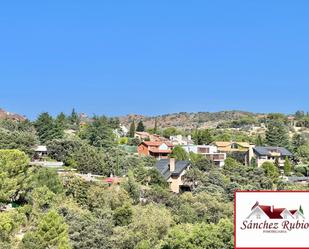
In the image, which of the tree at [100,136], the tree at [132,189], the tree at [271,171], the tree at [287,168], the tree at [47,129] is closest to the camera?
the tree at [132,189]

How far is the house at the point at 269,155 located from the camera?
92.8m

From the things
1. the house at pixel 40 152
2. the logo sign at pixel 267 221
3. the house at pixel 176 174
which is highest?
the house at pixel 40 152

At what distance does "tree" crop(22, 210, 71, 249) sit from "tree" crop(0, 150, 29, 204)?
12.2 metres

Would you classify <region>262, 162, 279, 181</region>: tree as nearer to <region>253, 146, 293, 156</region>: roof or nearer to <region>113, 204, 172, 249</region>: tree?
<region>253, 146, 293, 156</region>: roof

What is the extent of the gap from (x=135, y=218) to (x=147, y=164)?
32483 millimetres

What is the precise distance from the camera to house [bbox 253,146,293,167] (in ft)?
305

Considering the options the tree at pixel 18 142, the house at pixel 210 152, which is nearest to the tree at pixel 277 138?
the house at pixel 210 152

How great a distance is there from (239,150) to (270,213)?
76.1m

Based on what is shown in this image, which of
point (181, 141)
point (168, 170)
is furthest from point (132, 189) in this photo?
point (181, 141)

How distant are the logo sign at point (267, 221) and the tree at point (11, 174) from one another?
2819 centimetres

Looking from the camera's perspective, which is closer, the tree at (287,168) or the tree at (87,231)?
the tree at (87,231)

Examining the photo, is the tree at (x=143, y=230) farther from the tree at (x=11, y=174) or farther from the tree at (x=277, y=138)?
the tree at (x=277, y=138)

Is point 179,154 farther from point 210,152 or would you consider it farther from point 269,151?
point 269,151

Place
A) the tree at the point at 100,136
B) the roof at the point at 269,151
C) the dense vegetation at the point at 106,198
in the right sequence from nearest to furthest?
the dense vegetation at the point at 106,198 < the tree at the point at 100,136 < the roof at the point at 269,151
